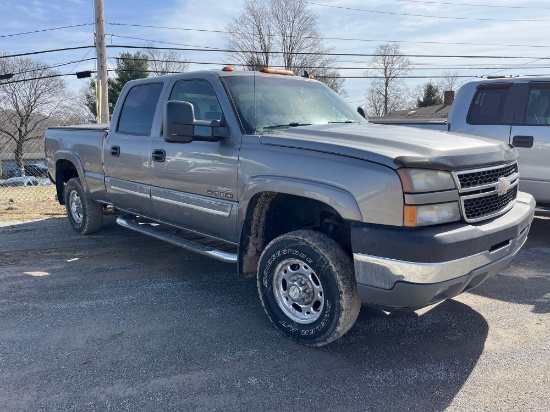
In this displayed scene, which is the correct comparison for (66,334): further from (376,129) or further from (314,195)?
(376,129)

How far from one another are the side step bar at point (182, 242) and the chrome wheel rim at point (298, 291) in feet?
1.70

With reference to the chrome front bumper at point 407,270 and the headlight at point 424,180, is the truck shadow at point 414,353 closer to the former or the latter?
the chrome front bumper at point 407,270

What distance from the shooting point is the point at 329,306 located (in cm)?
324

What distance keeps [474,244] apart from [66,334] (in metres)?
3.02

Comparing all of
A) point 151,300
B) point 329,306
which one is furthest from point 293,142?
point 151,300

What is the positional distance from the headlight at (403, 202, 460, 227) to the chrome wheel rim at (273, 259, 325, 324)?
31.7 inches

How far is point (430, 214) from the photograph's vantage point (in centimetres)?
288

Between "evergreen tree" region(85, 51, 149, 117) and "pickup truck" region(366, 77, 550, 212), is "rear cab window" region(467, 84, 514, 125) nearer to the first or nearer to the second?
"pickup truck" region(366, 77, 550, 212)

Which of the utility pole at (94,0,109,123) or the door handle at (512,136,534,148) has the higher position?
the utility pole at (94,0,109,123)

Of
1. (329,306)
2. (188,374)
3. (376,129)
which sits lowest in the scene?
(188,374)

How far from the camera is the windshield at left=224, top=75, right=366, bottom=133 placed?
4016 millimetres

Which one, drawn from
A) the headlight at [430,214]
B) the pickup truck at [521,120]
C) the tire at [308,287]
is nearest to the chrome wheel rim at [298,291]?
the tire at [308,287]

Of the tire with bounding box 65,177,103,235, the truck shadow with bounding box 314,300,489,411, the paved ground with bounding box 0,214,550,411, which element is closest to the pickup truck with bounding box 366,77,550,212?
the paved ground with bounding box 0,214,550,411

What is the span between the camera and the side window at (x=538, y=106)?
19.5ft
